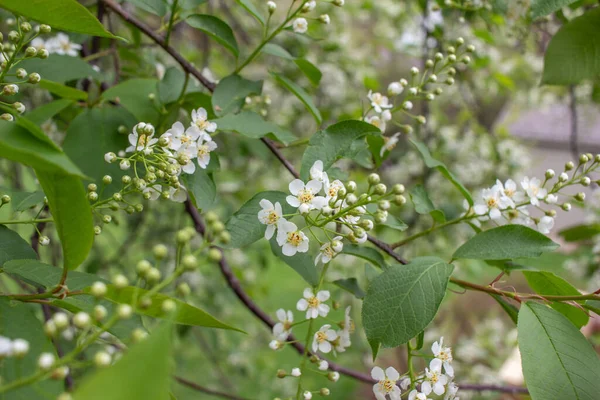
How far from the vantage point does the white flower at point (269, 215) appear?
37.5 inches

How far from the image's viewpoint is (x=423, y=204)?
1.19 meters

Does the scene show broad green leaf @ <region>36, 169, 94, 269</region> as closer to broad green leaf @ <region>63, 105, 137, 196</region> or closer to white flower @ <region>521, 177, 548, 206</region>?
broad green leaf @ <region>63, 105, 137, 196</region>

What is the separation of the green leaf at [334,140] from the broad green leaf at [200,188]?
188 millimetres

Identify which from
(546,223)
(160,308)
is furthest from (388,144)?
(160,308)

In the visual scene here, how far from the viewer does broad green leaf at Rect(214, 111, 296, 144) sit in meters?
1.09

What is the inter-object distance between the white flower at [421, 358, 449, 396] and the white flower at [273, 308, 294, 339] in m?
0.29

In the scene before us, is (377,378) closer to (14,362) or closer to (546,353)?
(546,353)

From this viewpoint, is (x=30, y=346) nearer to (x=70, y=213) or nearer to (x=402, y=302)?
(x=70, y=213)

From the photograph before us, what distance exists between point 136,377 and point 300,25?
997 millimetres

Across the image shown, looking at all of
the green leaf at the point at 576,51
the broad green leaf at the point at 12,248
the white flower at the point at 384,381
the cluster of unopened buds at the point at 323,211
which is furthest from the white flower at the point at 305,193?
the green leaf at the point at 576,51

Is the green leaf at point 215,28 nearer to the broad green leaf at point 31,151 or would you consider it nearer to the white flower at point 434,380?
the broad green leaf at point 31,151

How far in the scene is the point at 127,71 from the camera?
1.79 meters

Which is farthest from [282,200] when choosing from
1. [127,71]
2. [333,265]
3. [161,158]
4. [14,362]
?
[333,265]

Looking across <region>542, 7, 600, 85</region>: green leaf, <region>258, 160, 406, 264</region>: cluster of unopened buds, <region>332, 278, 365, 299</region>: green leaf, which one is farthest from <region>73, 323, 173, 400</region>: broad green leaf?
<region>542, 7, 600, 85</region>: green leaf
